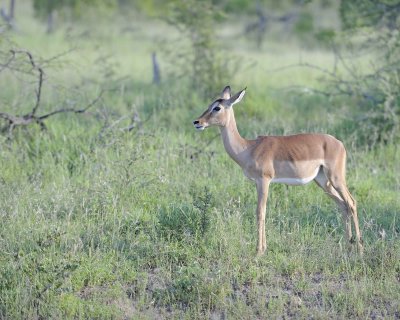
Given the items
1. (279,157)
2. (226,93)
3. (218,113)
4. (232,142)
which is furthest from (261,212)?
(226,93)

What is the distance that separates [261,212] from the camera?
6125mm

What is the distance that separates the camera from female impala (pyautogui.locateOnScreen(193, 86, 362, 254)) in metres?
6.19

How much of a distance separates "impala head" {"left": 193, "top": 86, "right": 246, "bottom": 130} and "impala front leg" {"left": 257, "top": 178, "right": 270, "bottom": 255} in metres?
0.61

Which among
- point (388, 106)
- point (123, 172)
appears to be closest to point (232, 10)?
point (388, 106)

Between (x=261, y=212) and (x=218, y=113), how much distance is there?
0.90 metres

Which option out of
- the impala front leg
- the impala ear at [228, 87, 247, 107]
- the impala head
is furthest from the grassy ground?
the impala ear at [228, 87, 247, 107]

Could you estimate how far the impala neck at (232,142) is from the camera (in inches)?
249

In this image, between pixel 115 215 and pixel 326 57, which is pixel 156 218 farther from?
pixel 326 57

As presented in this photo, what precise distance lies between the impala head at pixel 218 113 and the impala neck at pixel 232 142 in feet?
0.17

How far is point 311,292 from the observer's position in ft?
18.3

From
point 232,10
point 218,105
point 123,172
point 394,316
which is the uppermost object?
point 232,10

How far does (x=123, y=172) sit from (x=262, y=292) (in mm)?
2449

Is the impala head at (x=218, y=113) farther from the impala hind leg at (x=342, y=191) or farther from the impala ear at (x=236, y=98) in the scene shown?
the impala hind leg at (x=342, y=191)

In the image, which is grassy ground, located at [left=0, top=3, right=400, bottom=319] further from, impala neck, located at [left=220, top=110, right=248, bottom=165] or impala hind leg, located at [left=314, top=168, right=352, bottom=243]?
impala neck, located at [left=220, top=110, right=248, bottom=165]
